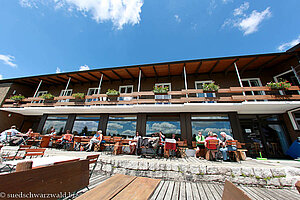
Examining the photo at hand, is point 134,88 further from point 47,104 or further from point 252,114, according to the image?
point 252,114

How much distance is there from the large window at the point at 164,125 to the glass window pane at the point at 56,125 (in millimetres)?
8770

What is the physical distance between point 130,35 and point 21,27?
44.4ft

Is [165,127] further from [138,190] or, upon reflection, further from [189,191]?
[138,190]

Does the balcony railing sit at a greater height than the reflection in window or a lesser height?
greater

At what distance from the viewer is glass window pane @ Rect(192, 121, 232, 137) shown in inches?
325

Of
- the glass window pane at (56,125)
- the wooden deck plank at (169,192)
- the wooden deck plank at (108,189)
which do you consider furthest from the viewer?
the glass window pane at (56,125)

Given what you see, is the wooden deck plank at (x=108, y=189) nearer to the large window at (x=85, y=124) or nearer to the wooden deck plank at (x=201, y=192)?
the wooden deck plank at (x=201, y=192)

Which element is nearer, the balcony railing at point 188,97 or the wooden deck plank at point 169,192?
the wooden deck plank at point 169,192

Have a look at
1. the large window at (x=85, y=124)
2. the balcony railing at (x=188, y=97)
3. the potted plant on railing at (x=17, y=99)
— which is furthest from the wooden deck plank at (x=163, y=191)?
the potted plant on railing at (x=17, y=99)

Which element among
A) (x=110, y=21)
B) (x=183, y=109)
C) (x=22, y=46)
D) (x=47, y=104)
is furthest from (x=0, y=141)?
(x=22, y=46)

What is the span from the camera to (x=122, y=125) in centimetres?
980

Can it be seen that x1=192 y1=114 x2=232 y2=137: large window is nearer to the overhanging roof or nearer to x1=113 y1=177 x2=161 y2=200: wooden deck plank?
the overhanging roof

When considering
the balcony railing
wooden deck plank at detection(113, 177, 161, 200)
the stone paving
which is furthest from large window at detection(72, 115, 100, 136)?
wooden deck plank at detection(113, 177, 161, 200)

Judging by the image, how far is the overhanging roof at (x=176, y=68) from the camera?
8266 mm
